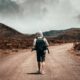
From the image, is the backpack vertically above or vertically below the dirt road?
above

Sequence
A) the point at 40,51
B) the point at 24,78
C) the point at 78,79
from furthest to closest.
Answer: the point at 40,51
the point at 24,78
the point at 78,79

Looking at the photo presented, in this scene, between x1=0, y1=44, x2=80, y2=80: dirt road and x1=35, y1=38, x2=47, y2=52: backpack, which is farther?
x1=35, y1=38, x2=47, y2=52: backpack

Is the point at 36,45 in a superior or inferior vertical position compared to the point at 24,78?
superior

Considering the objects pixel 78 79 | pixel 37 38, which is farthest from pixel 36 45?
pixel 78 79

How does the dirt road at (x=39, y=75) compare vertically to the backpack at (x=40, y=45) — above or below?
below

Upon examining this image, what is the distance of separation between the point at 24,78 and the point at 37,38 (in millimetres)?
2918

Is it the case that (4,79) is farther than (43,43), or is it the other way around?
(43,43)

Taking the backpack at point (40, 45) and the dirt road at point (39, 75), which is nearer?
the dirt road at point (39, 75)

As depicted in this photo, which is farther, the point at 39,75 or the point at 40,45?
the point at 40,45

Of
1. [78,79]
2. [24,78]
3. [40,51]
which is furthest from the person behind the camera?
[40,51]

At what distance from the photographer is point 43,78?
13906mm

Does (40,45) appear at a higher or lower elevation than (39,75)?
higher

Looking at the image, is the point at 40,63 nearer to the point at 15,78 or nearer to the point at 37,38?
the point at 37,38

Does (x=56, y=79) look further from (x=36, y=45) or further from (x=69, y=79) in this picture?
(x=36, y=45)
